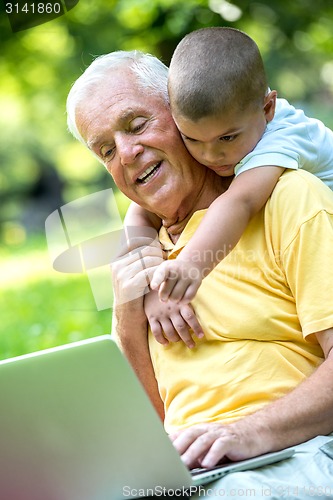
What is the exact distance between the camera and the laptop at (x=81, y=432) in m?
1.29

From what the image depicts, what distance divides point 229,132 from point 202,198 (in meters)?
0.23

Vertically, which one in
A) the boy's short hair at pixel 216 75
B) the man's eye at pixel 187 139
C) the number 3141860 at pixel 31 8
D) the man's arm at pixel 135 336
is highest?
the boy's short hair at pixel 216 75

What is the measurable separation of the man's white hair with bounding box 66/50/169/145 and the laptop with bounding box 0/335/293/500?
987 mm

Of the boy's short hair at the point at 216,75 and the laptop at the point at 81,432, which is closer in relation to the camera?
the laptop at the point at 81,432

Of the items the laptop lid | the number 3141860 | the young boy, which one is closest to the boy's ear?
the young boy

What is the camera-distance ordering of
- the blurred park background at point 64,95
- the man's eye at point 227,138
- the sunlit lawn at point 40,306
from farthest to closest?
the blurred park background at point 64,95
the sunlit lawn at point 40,306
the man's eye at point 227,138

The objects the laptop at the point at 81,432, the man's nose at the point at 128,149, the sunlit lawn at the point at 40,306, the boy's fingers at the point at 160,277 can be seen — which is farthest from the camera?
the sunlit lawn at the point at 40,306

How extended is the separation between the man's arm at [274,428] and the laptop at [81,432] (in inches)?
4.1

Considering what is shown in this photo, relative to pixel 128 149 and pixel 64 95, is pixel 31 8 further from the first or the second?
pixel 128 149

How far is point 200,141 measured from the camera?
198cm

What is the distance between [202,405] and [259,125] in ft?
2.16

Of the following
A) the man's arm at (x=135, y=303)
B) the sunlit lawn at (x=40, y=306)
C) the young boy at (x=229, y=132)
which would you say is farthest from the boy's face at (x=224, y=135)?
the sunlit lawn at (x=40, y=306)

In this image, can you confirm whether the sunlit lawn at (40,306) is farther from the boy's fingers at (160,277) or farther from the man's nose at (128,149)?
the boy's fingers at (160,277)

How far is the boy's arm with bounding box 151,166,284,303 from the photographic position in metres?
1.79
